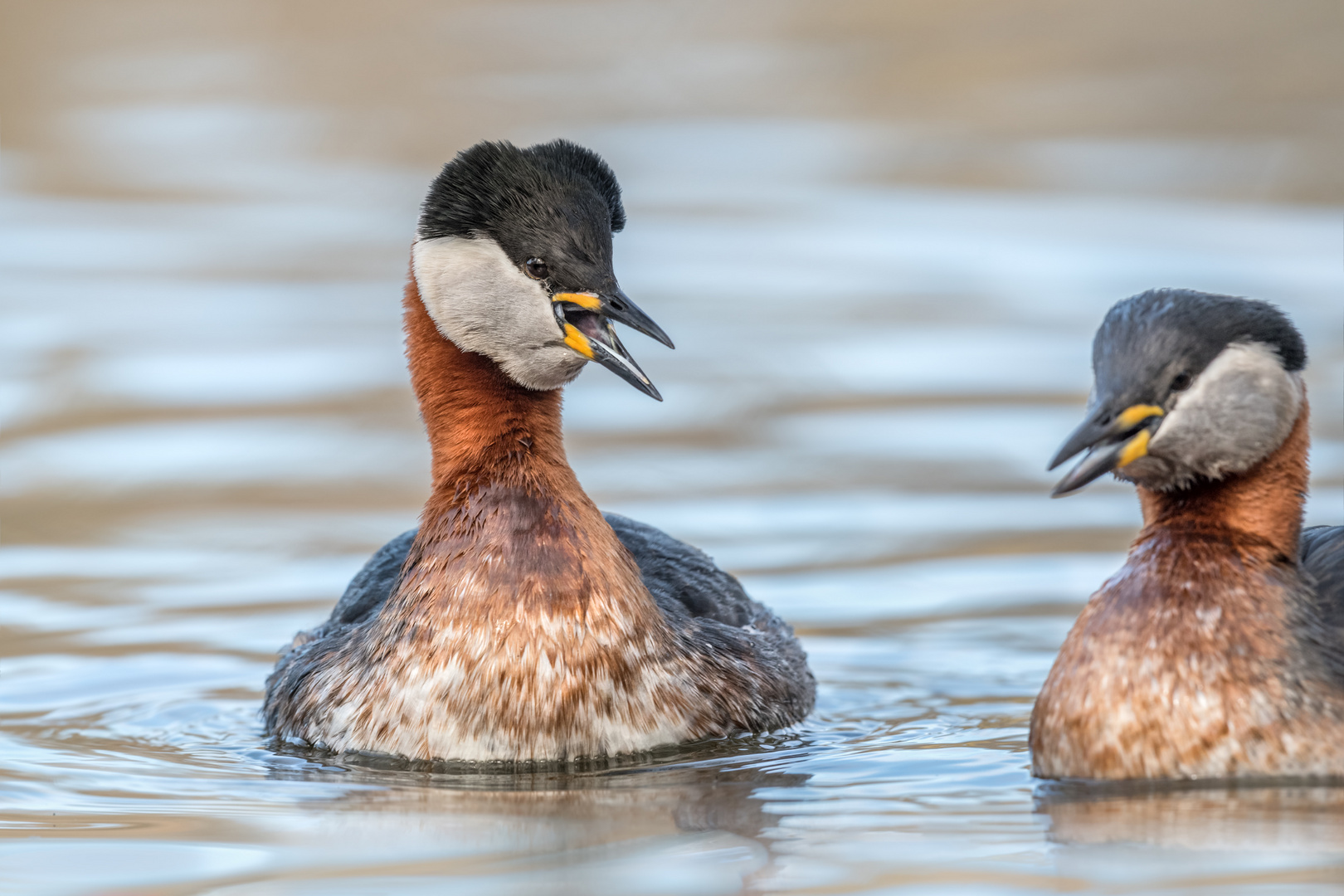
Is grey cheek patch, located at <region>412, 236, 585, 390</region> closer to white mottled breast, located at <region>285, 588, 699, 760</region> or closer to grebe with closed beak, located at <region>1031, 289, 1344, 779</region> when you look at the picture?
white mottled breast, located at <region>285, 588, 699, 760</region>

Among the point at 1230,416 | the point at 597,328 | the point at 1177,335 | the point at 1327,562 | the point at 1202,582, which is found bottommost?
the point at 1202,582

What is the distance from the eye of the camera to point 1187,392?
833cm

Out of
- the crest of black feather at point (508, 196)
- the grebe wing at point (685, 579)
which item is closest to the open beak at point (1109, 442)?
the crest of black feather at point (508, 196)

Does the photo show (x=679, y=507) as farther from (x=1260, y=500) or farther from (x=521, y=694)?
(x=1260, y=500)

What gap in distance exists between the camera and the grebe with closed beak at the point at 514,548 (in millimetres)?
9391

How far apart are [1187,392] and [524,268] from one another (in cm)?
290

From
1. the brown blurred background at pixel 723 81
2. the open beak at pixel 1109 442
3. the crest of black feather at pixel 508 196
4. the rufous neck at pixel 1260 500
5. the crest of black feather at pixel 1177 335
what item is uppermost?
the brown blurred background at pixel 723 81

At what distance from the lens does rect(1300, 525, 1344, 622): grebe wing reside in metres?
8.71

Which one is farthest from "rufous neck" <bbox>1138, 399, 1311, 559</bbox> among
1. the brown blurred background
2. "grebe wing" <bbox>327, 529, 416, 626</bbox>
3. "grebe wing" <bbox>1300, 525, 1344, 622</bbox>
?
the brown blurred background

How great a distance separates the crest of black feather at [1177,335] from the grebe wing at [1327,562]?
90cm

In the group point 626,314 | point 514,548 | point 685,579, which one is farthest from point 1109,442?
point 685,579

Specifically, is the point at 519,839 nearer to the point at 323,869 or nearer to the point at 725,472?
the point at 323,869

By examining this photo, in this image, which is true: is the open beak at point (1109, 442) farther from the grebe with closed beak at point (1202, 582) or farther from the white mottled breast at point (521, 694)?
the white mottled breast at point (521, 694)

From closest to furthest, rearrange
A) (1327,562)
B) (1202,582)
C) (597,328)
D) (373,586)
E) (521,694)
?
1. (1202,582)
2. (1327,562)
3. (521,694)
4. (597,328)
5. (373,586)
